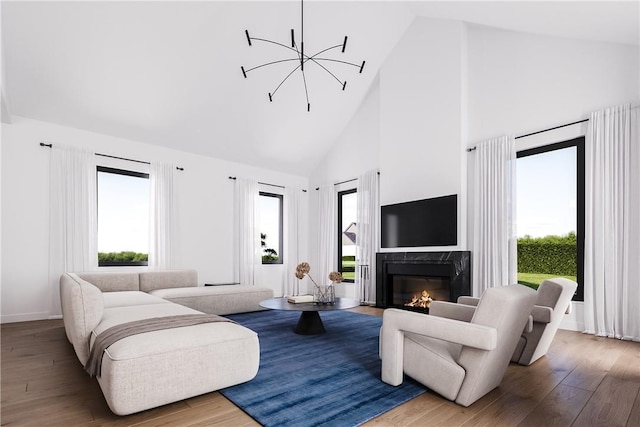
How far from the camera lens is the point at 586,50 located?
408 cm

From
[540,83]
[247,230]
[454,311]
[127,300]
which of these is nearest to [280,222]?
[247,230]

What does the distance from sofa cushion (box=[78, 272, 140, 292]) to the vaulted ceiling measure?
2135mm

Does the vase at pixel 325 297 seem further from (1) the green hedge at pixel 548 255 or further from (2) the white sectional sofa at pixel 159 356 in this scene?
(1) the green hedge at pixel 548 255

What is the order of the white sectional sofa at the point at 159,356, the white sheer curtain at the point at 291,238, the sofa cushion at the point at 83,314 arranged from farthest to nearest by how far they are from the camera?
the white sheer curtain at the point at 291,238, the sofa cushion at the point at 83,314, the white sectional sofa at the point at 159,356

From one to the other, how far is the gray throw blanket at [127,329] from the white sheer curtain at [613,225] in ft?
12.8

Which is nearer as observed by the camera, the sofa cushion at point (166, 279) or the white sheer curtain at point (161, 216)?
the sofa cushion at point (166, 279)

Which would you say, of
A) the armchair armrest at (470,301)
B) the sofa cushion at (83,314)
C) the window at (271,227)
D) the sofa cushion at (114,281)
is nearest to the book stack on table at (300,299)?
the armchair armrest at (470,301)

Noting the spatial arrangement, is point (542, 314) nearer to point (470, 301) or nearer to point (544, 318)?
point (544, 318)

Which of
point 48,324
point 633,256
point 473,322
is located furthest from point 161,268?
point 633,256

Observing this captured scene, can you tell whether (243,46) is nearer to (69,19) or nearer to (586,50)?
(69,19)

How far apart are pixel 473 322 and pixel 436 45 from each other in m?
4.73

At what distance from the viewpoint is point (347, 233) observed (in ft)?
23.7

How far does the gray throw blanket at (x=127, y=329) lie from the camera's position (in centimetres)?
206

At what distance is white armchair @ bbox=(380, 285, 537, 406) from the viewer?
197 cm
